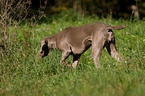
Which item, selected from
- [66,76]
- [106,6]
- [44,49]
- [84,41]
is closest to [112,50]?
[84,41]

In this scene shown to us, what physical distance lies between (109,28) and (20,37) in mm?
3298

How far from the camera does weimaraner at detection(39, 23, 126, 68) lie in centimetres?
438

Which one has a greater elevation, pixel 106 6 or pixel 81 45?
pixel 106 6

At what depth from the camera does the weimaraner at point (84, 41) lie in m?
4.38

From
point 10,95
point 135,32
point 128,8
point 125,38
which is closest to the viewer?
point 10,95

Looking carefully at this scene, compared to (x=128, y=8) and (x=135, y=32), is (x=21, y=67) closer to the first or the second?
(x=135, y=32)

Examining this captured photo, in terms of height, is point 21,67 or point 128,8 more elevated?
point 128,8

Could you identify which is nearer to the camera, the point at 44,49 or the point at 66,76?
the point at 66,76

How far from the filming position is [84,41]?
4.79 meters

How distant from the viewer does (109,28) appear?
4.37 m

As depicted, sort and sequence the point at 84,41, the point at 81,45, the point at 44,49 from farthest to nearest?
the point at 44,49
the point at 81,45
the point at 84,41

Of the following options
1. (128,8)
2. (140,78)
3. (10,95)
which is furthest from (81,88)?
(128,8)

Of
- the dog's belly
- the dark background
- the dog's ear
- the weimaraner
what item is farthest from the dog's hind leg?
the dark background

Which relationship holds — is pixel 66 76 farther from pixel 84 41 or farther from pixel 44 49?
pixel 44 49
